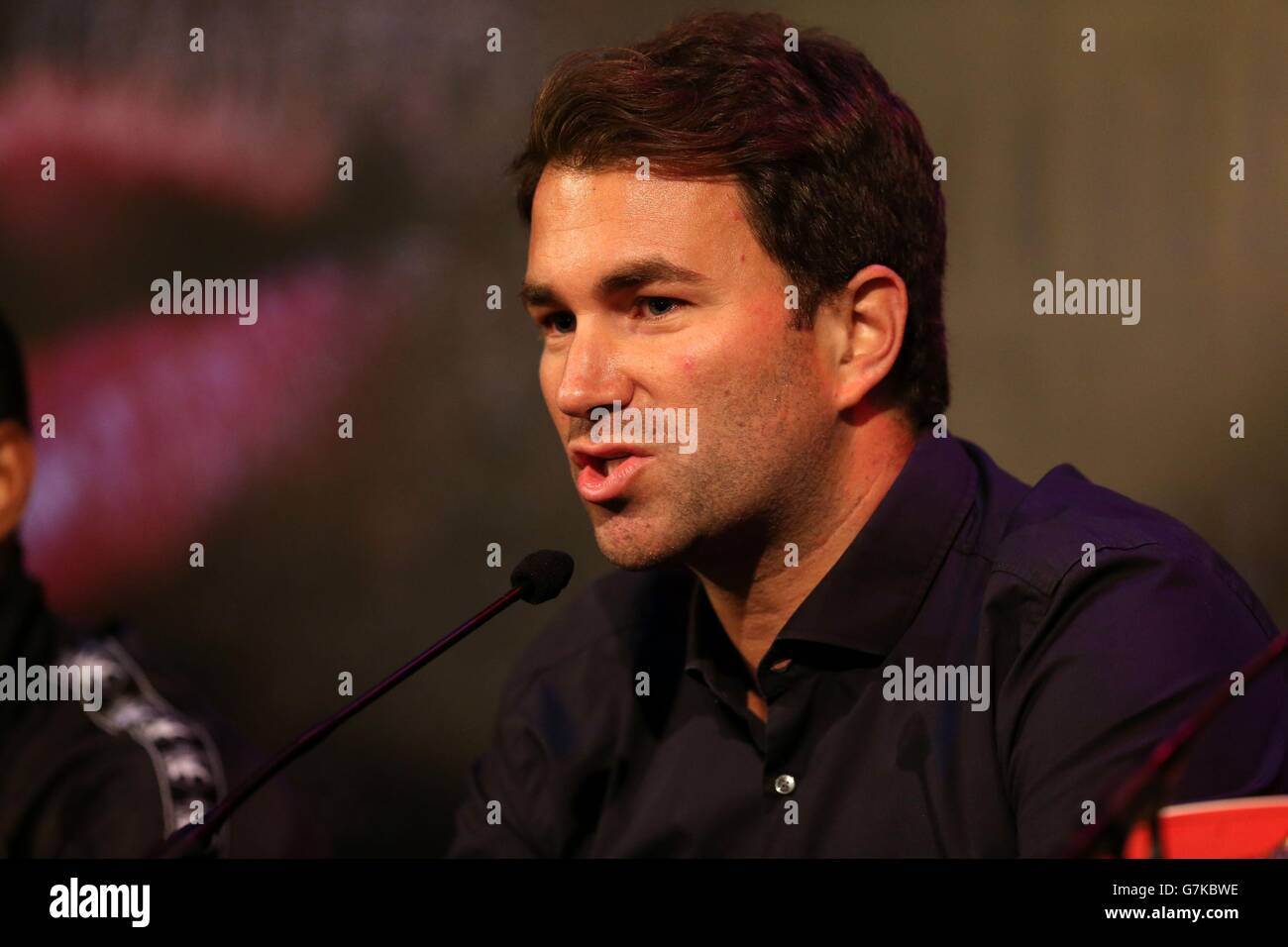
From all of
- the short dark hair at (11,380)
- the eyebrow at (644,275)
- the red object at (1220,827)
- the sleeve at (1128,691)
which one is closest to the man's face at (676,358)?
the eyebrow at (644,275)

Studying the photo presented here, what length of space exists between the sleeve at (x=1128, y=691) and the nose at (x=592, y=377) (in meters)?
0.59

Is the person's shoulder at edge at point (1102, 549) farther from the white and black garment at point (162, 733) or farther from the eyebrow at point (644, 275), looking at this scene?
the white and black garment at point (162, 733)

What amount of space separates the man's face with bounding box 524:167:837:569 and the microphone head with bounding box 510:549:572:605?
13 centimetres

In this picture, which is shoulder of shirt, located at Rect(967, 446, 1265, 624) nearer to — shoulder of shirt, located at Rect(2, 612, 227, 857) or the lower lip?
the lower lip

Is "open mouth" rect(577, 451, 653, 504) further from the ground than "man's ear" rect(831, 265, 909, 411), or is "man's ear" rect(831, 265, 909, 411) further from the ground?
"man's ear" rect(831, 265, 909, 411)

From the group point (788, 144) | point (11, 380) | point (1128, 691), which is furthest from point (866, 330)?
point (11, 380)

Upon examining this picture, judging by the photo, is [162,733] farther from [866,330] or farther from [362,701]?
[866,330]

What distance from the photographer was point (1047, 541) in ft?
5.50

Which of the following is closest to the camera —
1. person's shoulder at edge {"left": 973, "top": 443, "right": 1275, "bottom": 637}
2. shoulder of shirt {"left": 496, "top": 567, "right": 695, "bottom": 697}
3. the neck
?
person's shoulder at edge {"left": 973, "top": 443, "right": 1275, "bottom": 637}

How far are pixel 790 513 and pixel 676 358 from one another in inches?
10.6

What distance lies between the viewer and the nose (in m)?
1.77

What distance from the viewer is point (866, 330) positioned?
1.90 meters

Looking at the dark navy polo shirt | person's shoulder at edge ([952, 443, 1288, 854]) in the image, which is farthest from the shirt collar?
person's shoulder at edge ([952, 443, 1288, 854])
